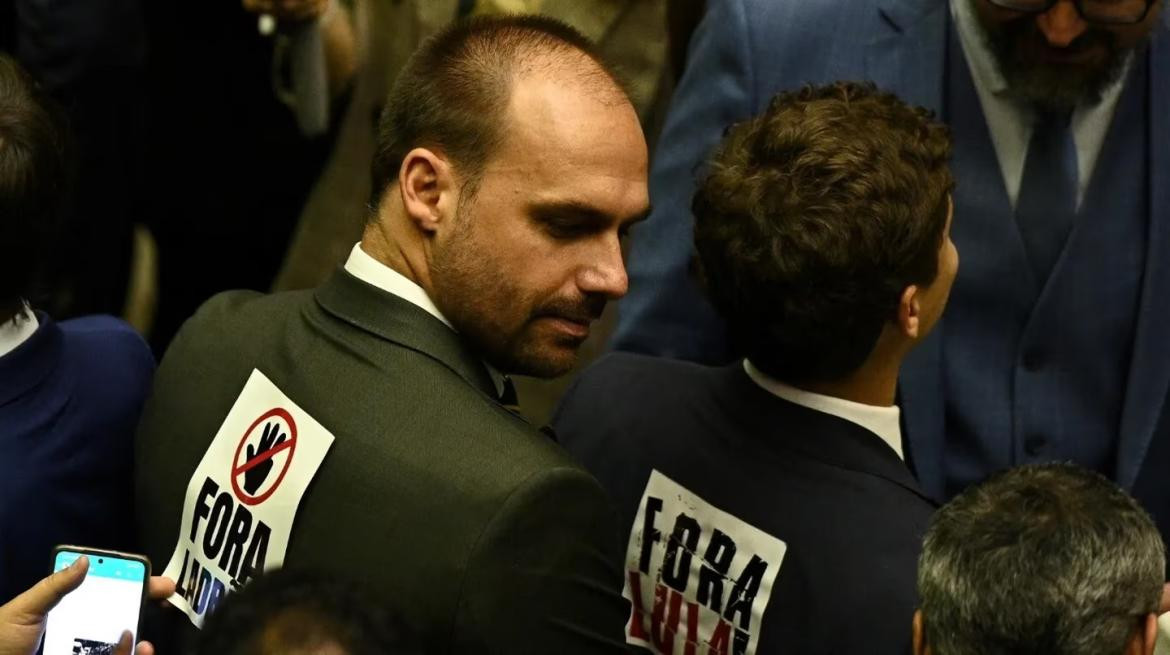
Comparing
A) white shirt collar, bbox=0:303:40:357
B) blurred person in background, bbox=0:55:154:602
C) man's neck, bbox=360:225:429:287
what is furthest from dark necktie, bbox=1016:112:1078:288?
white shirt collar, bbox=0:303:40:357

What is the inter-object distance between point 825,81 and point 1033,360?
55cm

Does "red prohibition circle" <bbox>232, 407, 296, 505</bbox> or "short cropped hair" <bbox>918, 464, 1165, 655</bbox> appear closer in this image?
"short cropped hair" <bbox>918, 464, 1165, 655</bbox>

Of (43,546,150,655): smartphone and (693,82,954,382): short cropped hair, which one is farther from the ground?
(693,82,954,382): short cropped hair

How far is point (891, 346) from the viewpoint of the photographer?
2188 mm

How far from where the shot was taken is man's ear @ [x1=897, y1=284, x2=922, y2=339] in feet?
7.01

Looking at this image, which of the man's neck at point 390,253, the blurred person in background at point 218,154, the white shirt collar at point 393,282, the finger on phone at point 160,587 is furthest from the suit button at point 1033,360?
the blurred person in background at point 218,154

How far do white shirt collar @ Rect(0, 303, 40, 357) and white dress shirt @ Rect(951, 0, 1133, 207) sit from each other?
1.46 meters

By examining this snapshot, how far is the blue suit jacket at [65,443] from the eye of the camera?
7.07 ft

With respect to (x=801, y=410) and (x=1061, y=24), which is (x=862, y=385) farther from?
(x=1061, y=24)

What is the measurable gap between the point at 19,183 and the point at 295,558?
0.63 metres

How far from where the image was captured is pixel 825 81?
8.89 ft

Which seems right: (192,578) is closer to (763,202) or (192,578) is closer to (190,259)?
(763,202)

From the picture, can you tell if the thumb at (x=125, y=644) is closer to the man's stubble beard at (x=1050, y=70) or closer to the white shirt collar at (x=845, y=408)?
the white shirt collar at (x=845, y=408)

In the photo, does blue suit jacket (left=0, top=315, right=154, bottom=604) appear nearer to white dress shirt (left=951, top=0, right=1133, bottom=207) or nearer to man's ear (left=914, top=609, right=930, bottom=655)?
man's ear (left=914, top=609, right=930, bottom=655)
